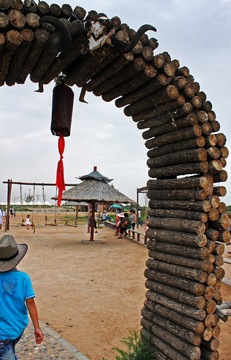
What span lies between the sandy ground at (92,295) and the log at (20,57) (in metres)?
3.87

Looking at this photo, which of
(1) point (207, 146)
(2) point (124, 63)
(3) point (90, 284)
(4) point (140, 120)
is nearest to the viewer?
(2) point (124, 63)

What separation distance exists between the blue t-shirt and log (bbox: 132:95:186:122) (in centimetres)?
263

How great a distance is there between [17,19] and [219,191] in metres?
3.01

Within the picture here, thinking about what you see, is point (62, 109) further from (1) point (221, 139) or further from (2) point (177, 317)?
(2) point (177, 317)

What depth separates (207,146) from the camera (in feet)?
12.6

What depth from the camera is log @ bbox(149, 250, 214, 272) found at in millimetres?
3492

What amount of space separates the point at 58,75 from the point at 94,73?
0.49 meters

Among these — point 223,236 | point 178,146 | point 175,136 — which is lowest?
point 223,236

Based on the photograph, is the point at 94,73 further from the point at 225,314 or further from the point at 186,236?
the point at 225,314

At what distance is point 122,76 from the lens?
3.81 meters

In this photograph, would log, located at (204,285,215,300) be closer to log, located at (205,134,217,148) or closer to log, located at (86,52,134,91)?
log, located at (205,134,217,148)

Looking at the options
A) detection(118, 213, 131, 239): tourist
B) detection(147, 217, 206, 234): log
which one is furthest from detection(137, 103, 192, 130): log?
detection(118, 213, 131, 239): tourist

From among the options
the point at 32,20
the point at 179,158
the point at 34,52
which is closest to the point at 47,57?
the point at 34,52

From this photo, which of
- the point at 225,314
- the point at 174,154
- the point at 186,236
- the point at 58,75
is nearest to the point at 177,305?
the point at 225,314
